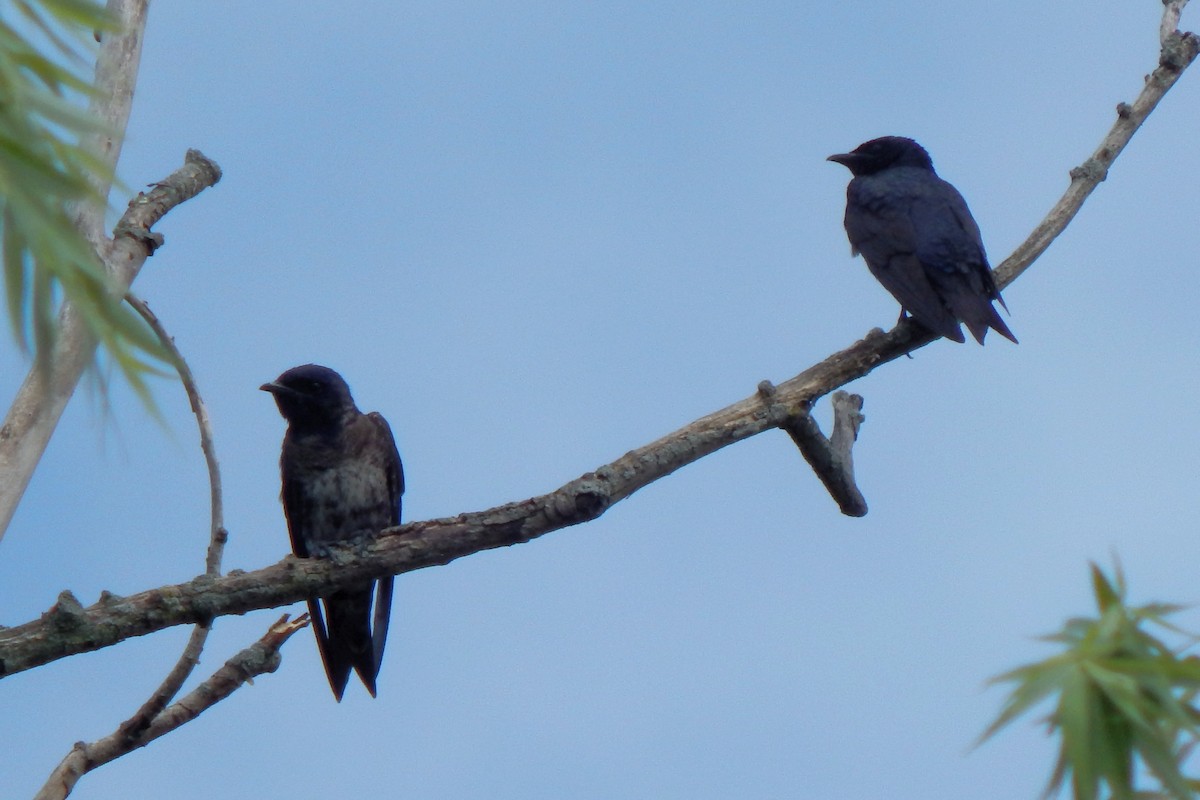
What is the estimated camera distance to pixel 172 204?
21.5ft

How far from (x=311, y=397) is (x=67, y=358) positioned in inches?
84.8

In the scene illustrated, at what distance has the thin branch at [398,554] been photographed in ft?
14.6

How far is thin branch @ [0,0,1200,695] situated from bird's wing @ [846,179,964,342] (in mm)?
1783

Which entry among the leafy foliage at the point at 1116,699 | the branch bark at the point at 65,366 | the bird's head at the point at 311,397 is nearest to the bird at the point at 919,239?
the bird's head at the point at 311,397

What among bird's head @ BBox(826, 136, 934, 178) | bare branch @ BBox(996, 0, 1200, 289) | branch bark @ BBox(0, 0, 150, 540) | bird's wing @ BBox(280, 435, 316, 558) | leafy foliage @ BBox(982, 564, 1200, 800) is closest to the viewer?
leafy foliage @ BBox(982, 564, 1200, 800)

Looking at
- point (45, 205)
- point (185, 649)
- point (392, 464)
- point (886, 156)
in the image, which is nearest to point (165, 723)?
point (185, 649)

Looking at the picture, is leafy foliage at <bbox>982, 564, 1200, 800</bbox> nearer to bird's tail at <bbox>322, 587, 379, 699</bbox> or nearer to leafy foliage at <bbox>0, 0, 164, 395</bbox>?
leafy foliage at <bbox>0, 0, 164, 395</bbox>

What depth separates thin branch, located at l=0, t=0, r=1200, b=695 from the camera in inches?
175

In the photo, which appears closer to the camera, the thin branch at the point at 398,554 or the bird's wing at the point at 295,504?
the thin branch at the point at 398,554

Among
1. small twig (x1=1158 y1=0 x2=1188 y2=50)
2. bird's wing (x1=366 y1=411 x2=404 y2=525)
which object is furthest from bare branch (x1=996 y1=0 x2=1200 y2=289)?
bird's wing (x1=366 y1=411 x2=404 y2=525)

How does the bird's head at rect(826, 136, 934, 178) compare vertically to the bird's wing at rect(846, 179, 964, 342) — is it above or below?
above

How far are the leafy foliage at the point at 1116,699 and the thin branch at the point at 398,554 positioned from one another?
10.9ft

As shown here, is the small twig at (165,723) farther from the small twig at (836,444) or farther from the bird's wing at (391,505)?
the small twig at (836,444)

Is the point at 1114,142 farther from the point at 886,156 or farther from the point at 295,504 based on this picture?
the point at 295,504
